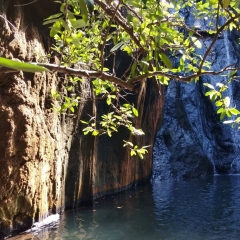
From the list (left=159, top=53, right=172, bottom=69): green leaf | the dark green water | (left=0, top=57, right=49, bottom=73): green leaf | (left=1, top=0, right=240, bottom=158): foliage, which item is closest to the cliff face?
the dark green water

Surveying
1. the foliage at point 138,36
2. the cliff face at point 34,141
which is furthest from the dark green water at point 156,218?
the foliage at point 138,36

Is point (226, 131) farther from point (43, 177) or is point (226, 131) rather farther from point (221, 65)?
point (43, 177)

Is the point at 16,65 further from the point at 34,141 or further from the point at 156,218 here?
the point at 156,218

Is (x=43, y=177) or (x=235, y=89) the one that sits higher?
(x=235, y=89)

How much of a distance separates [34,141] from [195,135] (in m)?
11.3

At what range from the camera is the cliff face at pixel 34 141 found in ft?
17.2

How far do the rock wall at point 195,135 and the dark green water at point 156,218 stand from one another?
4.80 metres

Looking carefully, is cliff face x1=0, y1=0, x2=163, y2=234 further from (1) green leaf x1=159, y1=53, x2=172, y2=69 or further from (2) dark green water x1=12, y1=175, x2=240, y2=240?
(1) green leaf x1=159, y1=53, x2=172, y2=69

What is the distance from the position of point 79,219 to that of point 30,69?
6.38 m

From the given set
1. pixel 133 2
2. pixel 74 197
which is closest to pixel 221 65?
pixel 74 197

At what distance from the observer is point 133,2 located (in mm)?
1800

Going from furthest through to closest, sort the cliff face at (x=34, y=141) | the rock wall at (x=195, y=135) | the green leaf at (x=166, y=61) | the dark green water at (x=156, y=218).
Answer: the rock wall at (x=195, y=135) < the dark green water at (x=156, y=218) < the cliff face at (x=34, y=141) < the green leaf at (x=166, y=61)

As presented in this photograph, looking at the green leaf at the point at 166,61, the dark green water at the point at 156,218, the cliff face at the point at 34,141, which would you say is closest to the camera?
the green leaf at the point at 166,61

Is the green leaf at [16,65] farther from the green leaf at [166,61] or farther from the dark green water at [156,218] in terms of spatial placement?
the dark green water at [156,218]
